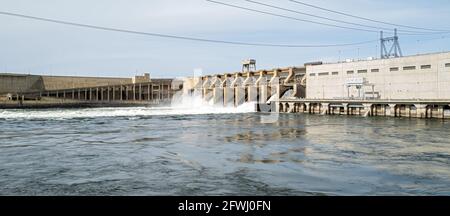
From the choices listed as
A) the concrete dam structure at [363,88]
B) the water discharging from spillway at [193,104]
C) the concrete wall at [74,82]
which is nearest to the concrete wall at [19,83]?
the concrete wall at [74,82]

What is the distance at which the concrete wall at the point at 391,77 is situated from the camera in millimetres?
40375

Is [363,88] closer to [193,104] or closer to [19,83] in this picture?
[193,104]

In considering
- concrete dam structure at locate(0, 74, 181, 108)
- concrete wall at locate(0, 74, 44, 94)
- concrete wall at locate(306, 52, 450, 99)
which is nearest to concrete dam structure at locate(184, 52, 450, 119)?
concrete wall at locate(306, 52, 450, 99)

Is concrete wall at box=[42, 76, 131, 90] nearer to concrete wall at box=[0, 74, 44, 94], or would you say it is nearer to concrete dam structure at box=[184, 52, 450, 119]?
concrete wall at box=[0, 74, 44, 94]

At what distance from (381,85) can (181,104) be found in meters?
55.0

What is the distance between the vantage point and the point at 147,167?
14031 mm

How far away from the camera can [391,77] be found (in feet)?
148

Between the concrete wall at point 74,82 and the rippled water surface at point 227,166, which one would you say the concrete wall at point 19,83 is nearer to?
the concrete wall at point 74,82

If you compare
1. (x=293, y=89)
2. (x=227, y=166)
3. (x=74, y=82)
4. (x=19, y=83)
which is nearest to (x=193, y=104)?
(x=74, y=82)

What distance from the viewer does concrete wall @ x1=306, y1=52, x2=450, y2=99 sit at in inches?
1590

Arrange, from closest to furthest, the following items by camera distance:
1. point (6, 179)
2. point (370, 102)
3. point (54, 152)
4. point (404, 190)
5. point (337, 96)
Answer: point (404, 190) < point (6, 179) < point (54, 152) < point (370, 102) < point (337, 96)
